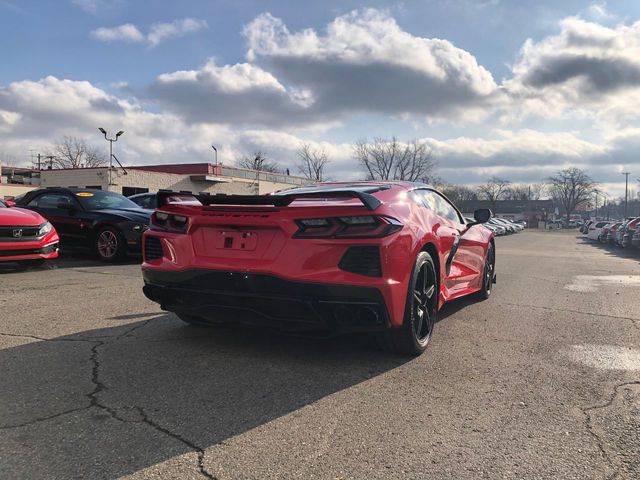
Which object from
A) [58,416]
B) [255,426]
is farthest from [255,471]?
[58,416]

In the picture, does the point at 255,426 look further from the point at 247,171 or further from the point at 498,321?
the point at 247,171

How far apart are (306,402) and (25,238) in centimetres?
671

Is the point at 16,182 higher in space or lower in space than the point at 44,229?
higher

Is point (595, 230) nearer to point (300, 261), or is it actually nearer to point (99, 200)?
point (99, 200)

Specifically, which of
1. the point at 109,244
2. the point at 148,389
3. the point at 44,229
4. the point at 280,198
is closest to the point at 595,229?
the point at 109,244

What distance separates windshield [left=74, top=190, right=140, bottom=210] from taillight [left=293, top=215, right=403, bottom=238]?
8126 mm

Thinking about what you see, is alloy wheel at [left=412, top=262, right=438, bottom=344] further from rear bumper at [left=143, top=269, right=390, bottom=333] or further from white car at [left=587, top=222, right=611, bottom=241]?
white car at [left=587, top=222, right=611, bottom=241]

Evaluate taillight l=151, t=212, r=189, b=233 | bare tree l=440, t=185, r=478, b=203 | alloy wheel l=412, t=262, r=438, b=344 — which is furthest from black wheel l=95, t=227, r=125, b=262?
bare tree l=440, t=185, r=478, b=203

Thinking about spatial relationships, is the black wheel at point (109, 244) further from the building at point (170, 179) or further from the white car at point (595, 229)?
the white car at point (595, 229)

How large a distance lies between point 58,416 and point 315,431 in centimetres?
140

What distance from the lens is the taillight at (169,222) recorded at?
3893 mm

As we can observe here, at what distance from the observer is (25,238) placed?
789cm

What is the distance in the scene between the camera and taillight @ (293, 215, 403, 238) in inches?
134

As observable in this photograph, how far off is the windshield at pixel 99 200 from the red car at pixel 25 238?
6.44ft
